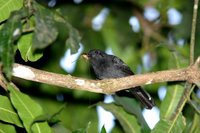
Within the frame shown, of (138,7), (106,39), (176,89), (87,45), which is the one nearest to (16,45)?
(176,89)

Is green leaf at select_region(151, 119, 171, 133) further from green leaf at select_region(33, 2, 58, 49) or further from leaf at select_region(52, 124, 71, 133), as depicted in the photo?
green leaf at select_region(33, 2, 58, 49)

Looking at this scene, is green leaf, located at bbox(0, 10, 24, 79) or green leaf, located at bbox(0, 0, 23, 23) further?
green leaf, located at bbox(0, 0, 23, 23)

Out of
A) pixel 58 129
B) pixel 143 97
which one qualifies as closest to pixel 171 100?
pixel 143 97

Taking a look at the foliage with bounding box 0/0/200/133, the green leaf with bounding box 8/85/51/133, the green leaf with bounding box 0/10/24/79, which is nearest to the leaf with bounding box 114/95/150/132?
the foliage with bounding box 0/0/200/133

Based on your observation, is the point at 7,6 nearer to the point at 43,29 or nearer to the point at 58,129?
the point at 43,29

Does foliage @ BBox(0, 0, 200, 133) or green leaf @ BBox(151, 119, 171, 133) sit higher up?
foliage @ BBox(0, 0, 200, 133)

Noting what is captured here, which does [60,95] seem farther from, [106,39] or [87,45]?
[106,39]

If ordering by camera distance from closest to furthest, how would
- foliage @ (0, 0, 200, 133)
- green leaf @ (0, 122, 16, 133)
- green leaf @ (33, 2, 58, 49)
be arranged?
green leaf @ (33, 2, 58, 49)
foliage @ (0, 0, 200, 133)
green leaf @ (0, 122, 16, 133)
